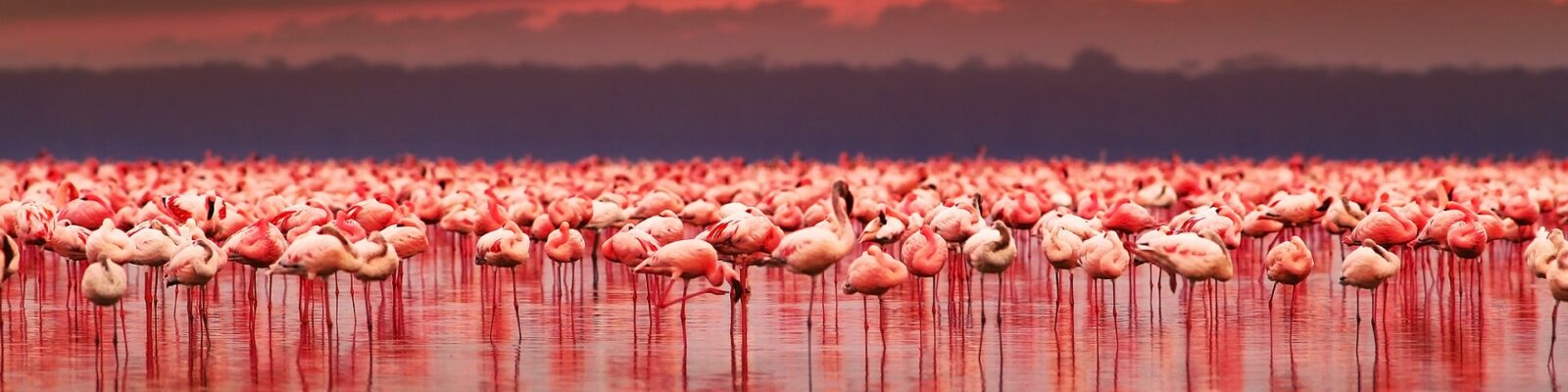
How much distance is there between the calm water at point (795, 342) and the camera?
1120cm

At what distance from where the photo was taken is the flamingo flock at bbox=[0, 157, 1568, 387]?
513 inches

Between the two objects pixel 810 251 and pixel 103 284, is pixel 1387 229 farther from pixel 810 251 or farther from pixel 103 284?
pixel 103 284

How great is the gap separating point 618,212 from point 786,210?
63.4 inches

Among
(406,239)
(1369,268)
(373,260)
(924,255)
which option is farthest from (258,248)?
(1369,268)

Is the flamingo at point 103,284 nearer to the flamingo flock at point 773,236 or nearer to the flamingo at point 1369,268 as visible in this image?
the flamingo flock at point 773,236

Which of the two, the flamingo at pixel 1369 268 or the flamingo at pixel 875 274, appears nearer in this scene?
the flamingo at pixel 875 274

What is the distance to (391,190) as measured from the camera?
25.0 meters

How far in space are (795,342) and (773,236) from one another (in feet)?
4.89

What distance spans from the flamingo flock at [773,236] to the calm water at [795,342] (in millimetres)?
244

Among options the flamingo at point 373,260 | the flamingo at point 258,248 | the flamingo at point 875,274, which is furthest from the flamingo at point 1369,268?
the flamingo at point 258,248

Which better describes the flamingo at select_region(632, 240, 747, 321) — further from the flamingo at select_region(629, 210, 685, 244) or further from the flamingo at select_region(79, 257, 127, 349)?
the flamingo at select_region(79, 257, 127, 349)

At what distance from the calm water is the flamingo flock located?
0.80 feet

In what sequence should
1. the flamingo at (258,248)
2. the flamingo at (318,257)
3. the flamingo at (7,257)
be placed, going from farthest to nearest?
the flamingo at (258,248)
the flamingo at (318,257)
the flamingo at (7,257)

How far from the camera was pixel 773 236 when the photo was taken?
14359 mm
